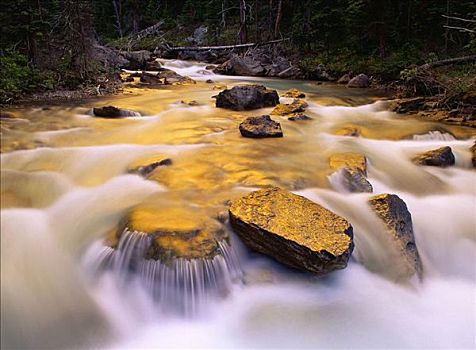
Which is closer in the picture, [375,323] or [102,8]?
[375,323]

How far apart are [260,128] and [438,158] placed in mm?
3045

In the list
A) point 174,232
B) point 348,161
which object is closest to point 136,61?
point 348,161

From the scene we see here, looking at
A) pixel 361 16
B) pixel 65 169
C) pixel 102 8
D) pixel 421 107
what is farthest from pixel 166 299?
pixel 102 8

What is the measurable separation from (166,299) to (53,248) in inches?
54.4

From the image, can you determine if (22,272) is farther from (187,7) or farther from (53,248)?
(187,7)

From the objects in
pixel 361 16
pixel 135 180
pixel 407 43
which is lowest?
pixel 135 180

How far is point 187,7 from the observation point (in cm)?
3353

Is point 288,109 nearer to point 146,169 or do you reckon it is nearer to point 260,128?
point 260,128

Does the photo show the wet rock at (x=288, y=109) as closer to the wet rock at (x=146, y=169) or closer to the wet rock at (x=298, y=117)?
the wet rock at (x=298, y=117)

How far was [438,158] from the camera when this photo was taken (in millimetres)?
6352

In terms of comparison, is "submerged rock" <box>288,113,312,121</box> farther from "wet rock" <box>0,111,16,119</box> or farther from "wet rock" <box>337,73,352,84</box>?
"wet rock" <box>337,73,352,84</box>

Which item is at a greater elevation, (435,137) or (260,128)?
(260,128)

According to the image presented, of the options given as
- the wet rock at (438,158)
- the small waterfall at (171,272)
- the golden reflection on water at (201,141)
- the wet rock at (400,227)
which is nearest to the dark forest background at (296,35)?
the golden reflection on water at (201,141)

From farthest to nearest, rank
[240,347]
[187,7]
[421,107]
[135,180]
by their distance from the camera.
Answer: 1. [187,7]
2. [421,107]
3. [135,180]
4. [240,347]
